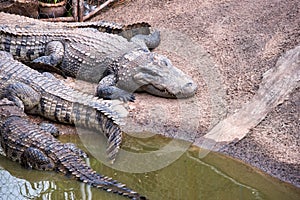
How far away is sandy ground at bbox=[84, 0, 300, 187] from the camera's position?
17.0 feet

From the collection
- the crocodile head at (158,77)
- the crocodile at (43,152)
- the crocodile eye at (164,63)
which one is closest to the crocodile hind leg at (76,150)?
the crocodile at (43,152)

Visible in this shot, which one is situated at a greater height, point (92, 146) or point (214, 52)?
point (214, 52)

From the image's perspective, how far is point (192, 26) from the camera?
294 inches

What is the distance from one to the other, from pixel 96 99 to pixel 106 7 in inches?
116

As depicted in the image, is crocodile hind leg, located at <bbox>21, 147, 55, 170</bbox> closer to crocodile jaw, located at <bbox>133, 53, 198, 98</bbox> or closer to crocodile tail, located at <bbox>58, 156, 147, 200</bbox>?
crocodile tail, located at <bbox>58, 156, 147, 200</bbox>

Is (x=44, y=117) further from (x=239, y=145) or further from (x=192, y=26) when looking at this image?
(x=192, y=26)

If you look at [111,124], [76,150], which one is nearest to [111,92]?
[111,124]

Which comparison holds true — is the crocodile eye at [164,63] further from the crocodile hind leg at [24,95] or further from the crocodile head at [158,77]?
the crocodile hind leg at [24,95]

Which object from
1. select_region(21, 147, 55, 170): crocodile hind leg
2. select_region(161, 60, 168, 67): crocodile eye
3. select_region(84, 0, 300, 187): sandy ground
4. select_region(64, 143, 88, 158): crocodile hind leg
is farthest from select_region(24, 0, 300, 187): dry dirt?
select_region(21, 147, 55, 170): crocodile hind leg

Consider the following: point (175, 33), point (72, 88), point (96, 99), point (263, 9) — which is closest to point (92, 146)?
point (96, 99)

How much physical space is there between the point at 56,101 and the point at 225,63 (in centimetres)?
202

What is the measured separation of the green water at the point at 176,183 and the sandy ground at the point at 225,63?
0.15 m

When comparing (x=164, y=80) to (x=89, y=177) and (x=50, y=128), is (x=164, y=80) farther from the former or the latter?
(x=89, y=177)

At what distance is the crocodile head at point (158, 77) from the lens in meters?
6.11
